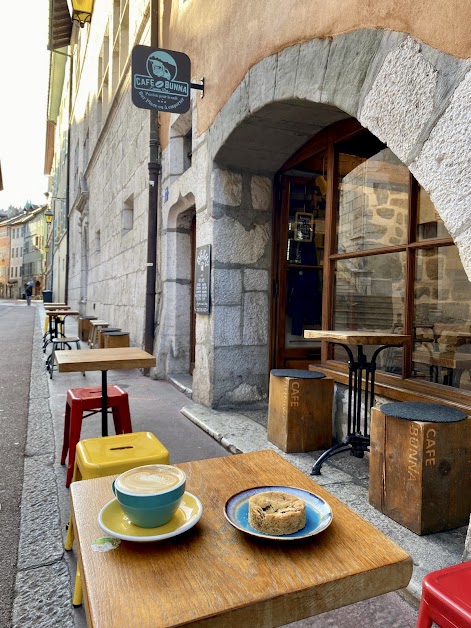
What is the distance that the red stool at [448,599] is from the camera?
825mm

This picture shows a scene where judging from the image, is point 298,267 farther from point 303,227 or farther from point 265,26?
point 265,26

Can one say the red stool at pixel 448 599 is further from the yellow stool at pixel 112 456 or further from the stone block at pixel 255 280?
the stone block at pixel 255 280

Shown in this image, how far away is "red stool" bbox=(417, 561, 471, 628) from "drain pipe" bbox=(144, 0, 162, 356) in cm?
520

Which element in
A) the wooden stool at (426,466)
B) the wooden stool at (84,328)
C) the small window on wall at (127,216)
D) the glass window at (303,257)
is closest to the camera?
the wooden stool at (426,466)

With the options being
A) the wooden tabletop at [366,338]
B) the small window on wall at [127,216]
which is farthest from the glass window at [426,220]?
the small window on wall at [127,216]

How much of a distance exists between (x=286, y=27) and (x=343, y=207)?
4.03 ft

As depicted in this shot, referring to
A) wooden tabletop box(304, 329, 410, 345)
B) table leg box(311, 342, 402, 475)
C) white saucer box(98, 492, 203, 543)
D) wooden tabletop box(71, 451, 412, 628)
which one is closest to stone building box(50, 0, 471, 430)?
table leg box(311, 342, 402, 475)

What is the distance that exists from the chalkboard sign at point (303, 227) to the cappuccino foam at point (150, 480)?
3.58m

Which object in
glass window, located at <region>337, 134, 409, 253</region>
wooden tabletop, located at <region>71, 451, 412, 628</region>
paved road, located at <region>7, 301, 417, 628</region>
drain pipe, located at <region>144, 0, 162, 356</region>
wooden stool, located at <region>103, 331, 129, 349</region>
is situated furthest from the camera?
wooden stool, located at <region>103, 331, 129, 349</region>

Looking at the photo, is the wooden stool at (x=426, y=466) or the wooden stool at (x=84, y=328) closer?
the wooden stool at (x=426, y=466)

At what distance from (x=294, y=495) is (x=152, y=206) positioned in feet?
17.3

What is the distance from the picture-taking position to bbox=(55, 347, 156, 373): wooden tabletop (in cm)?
265

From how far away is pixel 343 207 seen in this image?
11.2ft

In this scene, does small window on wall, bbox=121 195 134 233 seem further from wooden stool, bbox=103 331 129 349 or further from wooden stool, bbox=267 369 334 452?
wooden stool, bbox=267 369 334 452
